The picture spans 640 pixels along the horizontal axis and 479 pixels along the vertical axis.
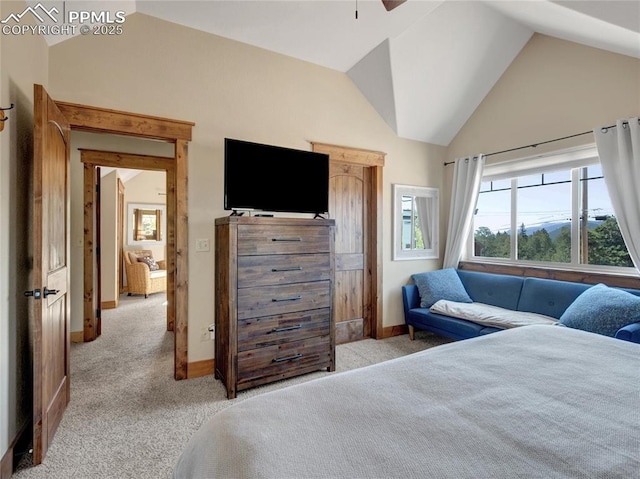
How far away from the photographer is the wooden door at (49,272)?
1705 mm

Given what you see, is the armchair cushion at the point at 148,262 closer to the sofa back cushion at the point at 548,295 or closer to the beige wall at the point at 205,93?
the beige wall at the point at 205,93

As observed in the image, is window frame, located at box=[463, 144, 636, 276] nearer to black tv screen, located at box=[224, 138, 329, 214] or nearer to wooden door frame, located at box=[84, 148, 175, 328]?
black tv screen, located at box=[224, 138, 329, 214]

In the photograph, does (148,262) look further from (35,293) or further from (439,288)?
(439,288)

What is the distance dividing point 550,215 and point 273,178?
306cm

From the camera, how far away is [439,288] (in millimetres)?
3740

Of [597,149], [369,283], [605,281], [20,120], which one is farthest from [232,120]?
[605,281]

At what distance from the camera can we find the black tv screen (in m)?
2.58

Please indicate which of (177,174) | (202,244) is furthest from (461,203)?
(177,174)

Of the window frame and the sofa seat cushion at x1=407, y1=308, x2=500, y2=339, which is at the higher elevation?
the window frame

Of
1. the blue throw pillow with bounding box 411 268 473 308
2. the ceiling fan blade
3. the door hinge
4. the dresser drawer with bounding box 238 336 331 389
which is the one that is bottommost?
the dresser drawer with bounding box 238 336 331 389

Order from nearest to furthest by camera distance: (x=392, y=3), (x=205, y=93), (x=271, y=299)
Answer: (x=392, y=3) → (x=271, y=299) → (x=205, y=93)

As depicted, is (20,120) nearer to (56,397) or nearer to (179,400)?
(56,397)

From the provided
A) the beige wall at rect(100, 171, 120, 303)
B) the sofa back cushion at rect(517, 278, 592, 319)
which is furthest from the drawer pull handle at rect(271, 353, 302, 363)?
the beige wall at rect(100, 171, 120, 303)

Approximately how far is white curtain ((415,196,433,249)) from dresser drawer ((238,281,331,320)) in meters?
1.97
